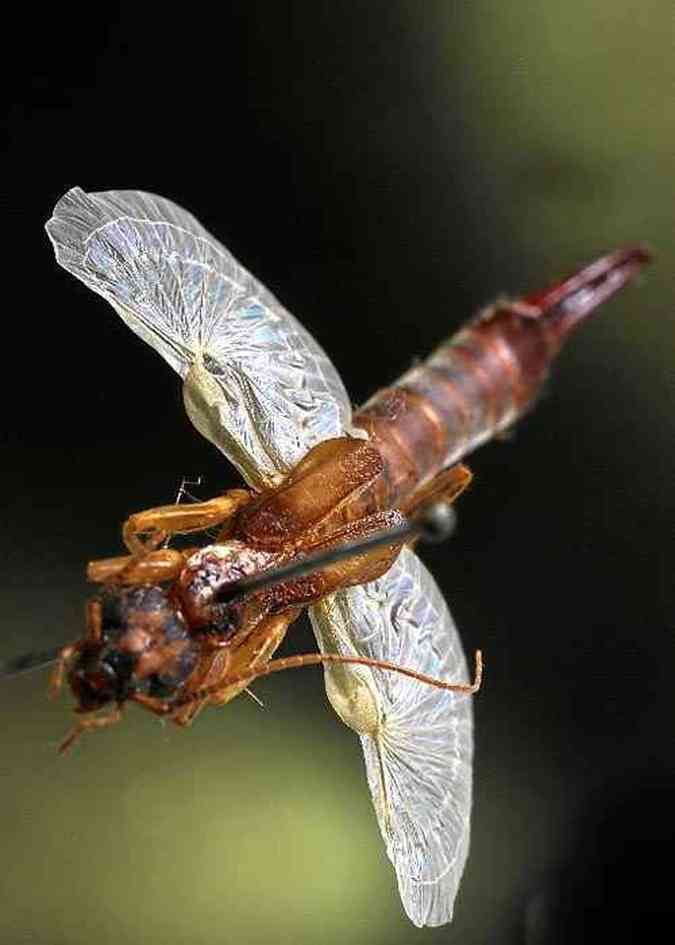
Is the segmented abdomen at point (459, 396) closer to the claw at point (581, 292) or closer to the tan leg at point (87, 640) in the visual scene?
the claw at point (581, 292)

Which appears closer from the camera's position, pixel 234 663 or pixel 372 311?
pixel 234 663

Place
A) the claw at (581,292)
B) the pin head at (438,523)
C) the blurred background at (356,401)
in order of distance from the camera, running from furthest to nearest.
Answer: the blurred background at (356,401) → the claw at (581,292) → the pin head at (438,523)

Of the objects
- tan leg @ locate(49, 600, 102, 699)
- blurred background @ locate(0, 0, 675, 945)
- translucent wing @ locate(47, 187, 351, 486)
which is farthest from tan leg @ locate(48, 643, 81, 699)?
blurred background @ locate(0, 0, 675, 945)

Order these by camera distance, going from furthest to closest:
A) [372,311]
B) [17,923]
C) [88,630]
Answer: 1. [372,311]
2. [17,923]
3. [88,630]

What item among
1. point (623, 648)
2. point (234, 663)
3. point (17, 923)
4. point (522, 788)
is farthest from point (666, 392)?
point (17, 923)

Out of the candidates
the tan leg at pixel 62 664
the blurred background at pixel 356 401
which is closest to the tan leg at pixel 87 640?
the tan leg at pixel 62 664

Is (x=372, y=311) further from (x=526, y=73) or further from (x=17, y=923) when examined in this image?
(x=17, y=923)

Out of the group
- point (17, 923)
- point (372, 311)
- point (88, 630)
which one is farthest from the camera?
point (372, 311)
